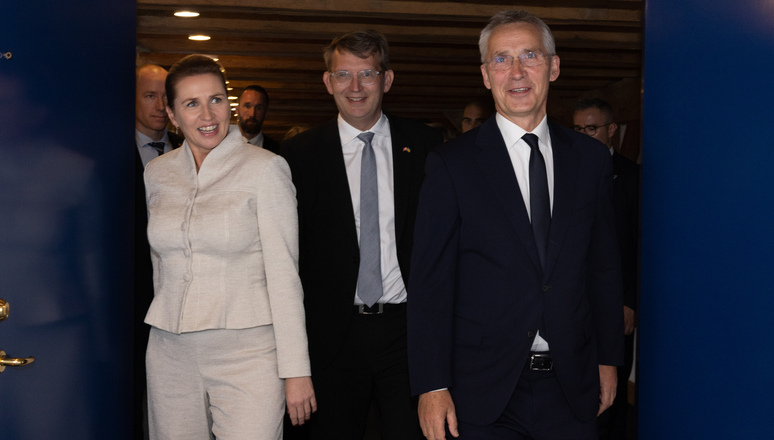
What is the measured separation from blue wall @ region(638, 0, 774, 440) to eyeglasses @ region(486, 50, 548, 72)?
2.13 ft

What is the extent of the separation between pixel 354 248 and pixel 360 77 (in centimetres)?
69

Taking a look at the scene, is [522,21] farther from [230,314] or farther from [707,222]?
[230,314]

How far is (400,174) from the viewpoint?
3240 millimetres

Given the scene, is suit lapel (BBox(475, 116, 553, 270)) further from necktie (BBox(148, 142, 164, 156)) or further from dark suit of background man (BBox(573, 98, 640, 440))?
necktie (BBox(148, 142, 164, 156))

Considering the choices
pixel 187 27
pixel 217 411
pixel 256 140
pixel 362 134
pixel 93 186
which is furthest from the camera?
pixel 187 27

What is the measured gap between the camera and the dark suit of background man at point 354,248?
122 inches

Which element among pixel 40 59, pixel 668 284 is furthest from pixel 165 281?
pixel 668 284

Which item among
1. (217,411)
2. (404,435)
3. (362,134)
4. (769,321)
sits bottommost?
(404,435)

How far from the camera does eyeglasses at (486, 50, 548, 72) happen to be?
2.50 m

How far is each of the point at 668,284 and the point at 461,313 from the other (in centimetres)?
100

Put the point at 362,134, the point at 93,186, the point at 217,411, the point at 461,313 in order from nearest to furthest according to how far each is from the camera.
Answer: the point at 461,313
the point at 217,411
the point at 93,186
the point at 362,134

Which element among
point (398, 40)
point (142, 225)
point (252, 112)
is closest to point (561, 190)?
point (142, 225)

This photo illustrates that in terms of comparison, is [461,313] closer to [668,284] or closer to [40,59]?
[668,284]

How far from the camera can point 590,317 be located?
8.21 feet
